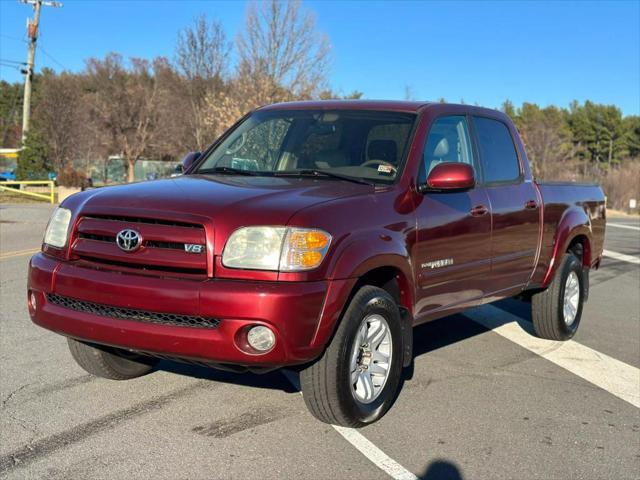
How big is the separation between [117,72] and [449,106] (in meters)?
50.2

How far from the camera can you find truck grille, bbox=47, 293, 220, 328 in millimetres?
3600

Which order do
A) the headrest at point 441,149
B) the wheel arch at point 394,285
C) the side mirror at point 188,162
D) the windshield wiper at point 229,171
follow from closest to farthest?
the wheel arch at point 394,285, the windshield wiper at point 229,171, the headrest at point 441,149, the side mirror at point 188,162

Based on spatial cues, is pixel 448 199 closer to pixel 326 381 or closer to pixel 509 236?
pixel 509 236

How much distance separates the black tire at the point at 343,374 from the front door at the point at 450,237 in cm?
54

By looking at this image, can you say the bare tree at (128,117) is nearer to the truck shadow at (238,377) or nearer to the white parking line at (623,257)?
the white parking line at (623,257)

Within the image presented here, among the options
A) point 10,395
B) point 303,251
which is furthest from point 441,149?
point 10,395

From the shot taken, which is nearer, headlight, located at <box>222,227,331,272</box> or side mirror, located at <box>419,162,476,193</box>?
headlight, located at <box>222,227,331,272</box>

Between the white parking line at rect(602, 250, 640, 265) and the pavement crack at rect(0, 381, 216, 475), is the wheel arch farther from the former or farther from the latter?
the white parking line at rect(602, 250, 640, 265)

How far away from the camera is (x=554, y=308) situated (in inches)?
249

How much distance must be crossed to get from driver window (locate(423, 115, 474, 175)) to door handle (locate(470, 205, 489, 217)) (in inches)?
13.8

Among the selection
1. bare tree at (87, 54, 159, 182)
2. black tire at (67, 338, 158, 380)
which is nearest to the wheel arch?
black tire at (67, 338, 158, 380)

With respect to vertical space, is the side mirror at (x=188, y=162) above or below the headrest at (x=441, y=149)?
below

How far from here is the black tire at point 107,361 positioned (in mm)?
4641

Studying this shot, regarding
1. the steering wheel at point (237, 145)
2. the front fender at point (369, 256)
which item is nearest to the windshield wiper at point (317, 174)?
the front fender at point (369, 256)
